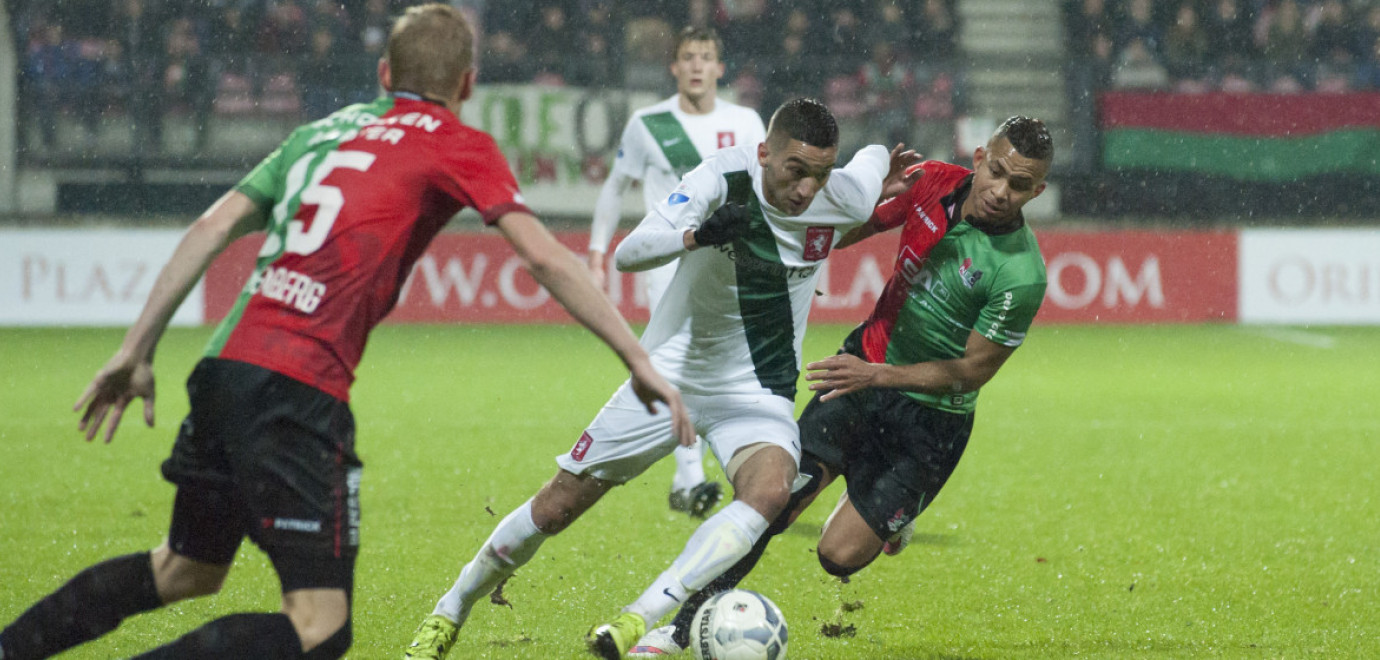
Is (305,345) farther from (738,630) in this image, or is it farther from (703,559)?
(738,630)

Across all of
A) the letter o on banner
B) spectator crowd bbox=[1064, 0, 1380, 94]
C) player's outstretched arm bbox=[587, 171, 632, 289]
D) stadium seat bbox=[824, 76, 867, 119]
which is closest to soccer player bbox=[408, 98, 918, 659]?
player's outstretched arm bbox=[587, 171, 632, 289]

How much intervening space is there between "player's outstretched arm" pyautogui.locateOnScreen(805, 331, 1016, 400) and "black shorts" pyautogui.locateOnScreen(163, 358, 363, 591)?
177 centimetres

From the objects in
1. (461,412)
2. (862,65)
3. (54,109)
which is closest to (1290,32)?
(862,65)

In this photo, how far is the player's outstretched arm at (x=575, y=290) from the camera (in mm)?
2967

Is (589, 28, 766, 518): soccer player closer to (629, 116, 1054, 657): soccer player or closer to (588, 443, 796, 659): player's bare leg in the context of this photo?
(629, 116, 1054, 657): soccer player

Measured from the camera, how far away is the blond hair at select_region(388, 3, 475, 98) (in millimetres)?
3096

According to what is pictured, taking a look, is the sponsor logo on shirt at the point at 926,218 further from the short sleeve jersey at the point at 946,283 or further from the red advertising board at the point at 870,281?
the red advertising board at the point at 870,281

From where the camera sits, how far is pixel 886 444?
15.6 feet

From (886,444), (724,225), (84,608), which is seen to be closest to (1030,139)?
(886,444)

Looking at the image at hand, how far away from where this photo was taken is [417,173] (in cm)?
304

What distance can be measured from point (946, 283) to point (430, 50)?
2.09 metres

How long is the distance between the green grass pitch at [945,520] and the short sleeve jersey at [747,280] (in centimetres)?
86

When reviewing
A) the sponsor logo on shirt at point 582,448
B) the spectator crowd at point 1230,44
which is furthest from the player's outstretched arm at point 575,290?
the spectator crowd at point 1230,44

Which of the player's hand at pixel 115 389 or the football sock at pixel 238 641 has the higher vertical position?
the player's hand at pixel 115 389
